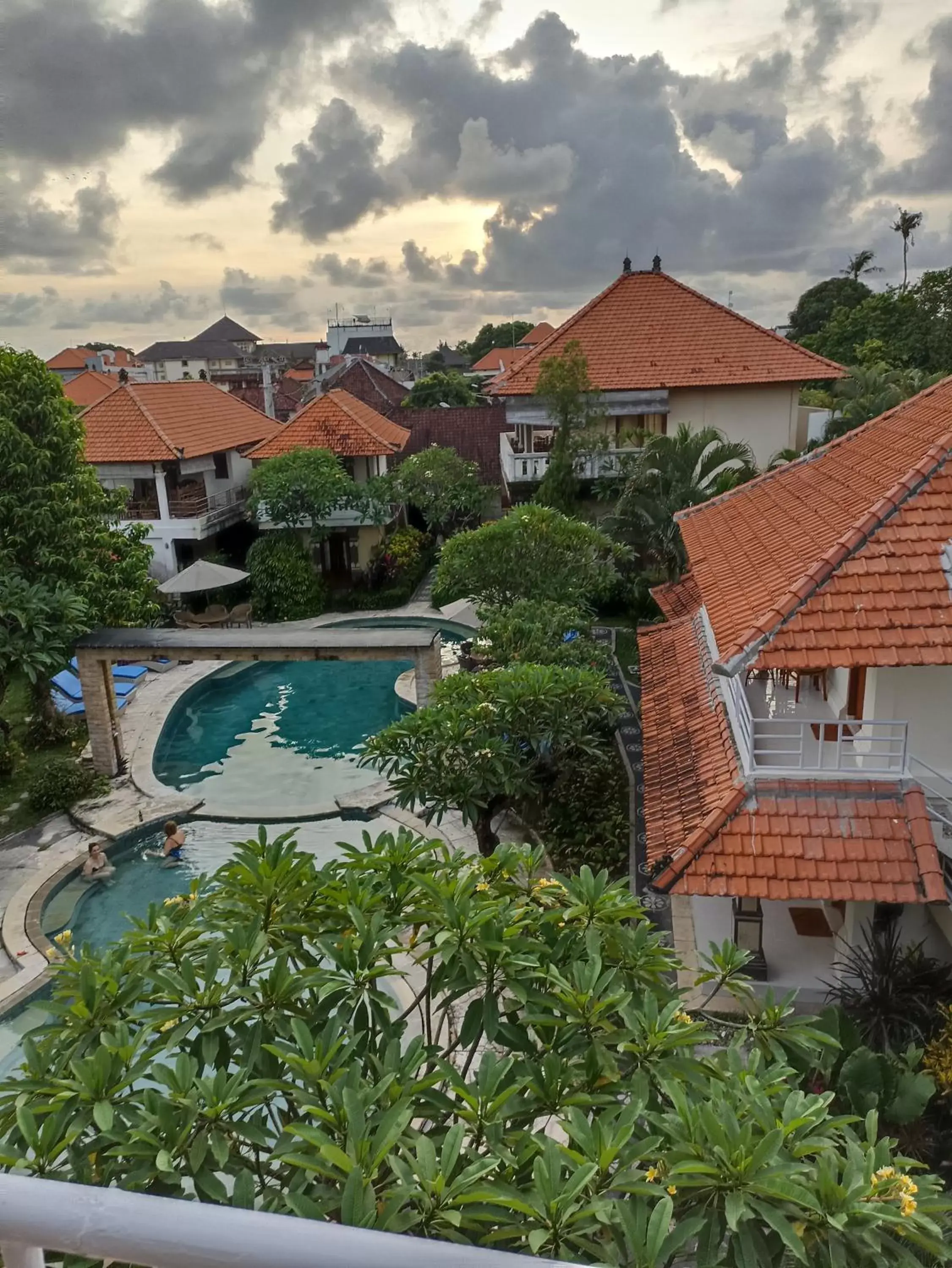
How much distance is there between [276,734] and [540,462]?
40.9ft

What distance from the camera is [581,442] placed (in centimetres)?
2589

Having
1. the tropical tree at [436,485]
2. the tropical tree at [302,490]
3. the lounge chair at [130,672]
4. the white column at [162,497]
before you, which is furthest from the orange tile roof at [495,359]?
the lounge chair at [130,672]

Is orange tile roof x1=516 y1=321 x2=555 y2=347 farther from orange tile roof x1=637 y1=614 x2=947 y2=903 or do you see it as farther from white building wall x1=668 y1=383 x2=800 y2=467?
orange tile roof x1=637 y1=614 x2=947 y2=903

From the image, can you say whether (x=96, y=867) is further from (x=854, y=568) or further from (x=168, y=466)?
(x=168, y=466)

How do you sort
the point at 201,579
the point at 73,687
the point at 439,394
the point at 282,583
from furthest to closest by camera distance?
the point at 439,394
the point at 282,583
the point at 201,579
the point at 73,687

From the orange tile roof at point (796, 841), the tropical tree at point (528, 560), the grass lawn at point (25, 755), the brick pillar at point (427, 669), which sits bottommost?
the grass lawn at point (25, 755)

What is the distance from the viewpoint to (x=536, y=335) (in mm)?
98062

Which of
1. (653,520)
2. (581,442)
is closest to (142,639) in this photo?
(653,520)

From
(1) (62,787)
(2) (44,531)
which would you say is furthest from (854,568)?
(2) (44,531)

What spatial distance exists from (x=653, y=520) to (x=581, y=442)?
5690mm

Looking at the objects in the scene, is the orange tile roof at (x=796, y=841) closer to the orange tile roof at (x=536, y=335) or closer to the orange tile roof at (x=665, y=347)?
the orange tile roof at (x=665, y=347)

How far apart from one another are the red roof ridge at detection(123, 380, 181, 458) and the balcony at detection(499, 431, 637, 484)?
1070 cm

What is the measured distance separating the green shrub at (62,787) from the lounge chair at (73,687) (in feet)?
13.8

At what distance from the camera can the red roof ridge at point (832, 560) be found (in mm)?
8312
